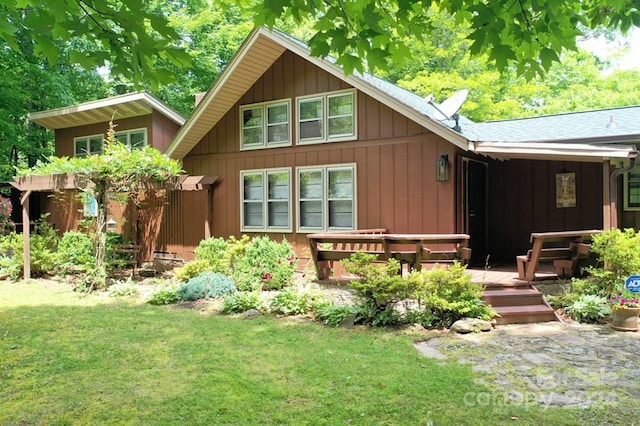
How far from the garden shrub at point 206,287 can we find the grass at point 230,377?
1438 mm

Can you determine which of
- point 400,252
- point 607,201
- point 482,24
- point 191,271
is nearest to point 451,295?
point 400,252

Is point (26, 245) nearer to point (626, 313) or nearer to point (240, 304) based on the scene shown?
point (240, 304)

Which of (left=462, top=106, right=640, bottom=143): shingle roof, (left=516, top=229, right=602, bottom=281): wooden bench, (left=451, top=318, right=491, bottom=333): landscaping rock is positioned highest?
(left=462, top=106, right=640, bottom=143): shingle roof

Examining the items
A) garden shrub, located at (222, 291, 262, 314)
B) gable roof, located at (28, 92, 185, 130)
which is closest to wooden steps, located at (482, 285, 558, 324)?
garden shrub, located at (222, 291, 262, 314)

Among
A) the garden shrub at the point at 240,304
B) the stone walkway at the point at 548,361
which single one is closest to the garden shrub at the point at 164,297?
the garden shrub at the point at 240,304

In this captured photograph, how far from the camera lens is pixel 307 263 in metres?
9.94

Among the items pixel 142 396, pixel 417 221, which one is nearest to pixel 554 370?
pixel 142 396

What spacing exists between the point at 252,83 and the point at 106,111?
5.26m

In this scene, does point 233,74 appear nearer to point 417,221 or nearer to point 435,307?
point 417,221

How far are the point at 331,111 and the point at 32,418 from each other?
7899 millimetres

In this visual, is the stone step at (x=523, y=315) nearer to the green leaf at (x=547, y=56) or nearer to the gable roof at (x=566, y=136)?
the gable roof at (x=566, y=136)

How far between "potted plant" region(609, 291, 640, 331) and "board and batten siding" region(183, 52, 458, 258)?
3130 millimetres

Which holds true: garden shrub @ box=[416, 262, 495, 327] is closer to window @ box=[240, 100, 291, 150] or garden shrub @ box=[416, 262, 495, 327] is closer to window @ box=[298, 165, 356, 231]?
window @ box=[298, 165, 356, 231]

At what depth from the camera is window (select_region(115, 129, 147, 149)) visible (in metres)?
13.4
